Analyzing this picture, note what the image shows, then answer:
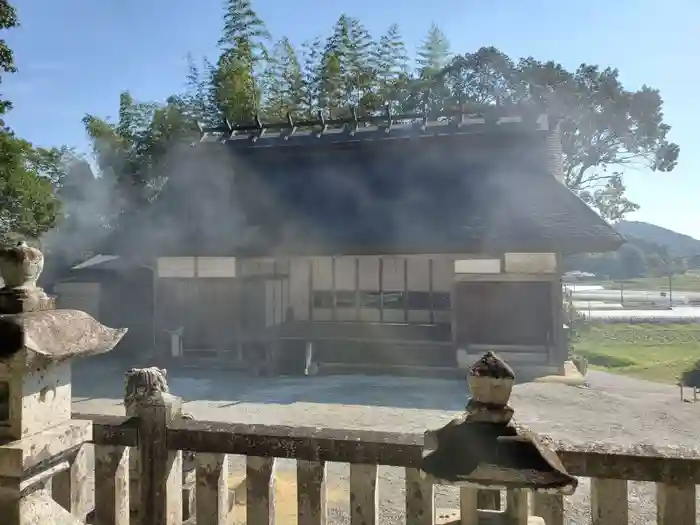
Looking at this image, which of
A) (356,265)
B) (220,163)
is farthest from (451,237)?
(220,163)

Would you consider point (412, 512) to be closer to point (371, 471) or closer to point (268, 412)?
point (371, 471)

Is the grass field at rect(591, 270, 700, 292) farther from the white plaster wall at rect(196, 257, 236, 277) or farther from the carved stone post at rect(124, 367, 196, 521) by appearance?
the carved stone post at rect(124, 367, 196, 521)

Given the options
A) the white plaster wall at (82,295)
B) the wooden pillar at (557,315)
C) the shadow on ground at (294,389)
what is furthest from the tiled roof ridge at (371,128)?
the shadow on ground at (294,389)

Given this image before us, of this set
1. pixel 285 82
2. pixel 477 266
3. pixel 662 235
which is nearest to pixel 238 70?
pixel 285 82

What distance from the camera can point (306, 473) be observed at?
2367 millimetres

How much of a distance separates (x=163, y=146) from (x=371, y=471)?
1924 cm

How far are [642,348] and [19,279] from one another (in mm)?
17580

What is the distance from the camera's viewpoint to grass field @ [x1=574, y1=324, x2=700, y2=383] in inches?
481

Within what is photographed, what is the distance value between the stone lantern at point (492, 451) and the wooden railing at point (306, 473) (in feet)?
1.03

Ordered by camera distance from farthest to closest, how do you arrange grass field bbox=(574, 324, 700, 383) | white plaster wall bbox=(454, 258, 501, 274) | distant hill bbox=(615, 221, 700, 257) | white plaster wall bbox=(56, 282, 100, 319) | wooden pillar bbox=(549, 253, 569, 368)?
distant hill bbox=(615, 221, 700, 257)
white plaster wall bbox=(56, 282, 100, 319)
grass field bbox=(574, 324, 700, 383)
white plaster wall bbox=(454, 258, 501, 274)
wooden pillar bbox=(549, 253, 569, 368)

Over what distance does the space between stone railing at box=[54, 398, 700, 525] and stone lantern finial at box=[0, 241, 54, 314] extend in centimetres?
83

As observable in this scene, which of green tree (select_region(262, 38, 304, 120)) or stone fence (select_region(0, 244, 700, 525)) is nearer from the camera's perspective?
stone fence (select_region(0, 244, 700, 525))

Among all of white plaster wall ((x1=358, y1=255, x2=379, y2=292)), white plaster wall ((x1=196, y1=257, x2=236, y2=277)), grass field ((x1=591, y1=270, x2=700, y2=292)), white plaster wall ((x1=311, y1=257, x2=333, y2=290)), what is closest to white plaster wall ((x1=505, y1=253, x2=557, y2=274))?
white plaster wall ((x1=358, y1=255, x2=379, y2=292))

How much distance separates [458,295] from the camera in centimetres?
1132
